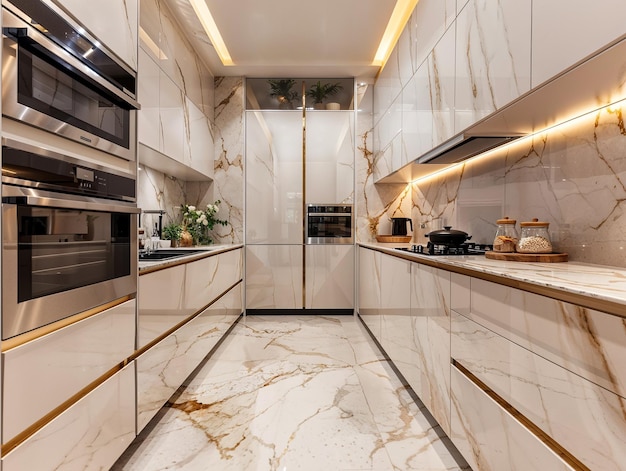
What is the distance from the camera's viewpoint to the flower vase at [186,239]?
3291mm

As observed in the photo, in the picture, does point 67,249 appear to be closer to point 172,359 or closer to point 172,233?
point 172,359

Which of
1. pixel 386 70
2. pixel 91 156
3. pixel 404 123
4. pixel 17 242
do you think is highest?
pixel 386 70

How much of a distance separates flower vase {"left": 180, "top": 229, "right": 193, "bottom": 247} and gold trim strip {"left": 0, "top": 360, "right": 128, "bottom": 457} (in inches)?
79.3

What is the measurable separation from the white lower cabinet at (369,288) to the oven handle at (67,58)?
212cm

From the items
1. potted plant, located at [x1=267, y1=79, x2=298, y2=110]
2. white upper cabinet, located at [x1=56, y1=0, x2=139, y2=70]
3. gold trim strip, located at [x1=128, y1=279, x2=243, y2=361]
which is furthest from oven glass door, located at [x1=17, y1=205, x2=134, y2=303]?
potted plant, located at [x1=267, y1=79, x2=298, y2=110]

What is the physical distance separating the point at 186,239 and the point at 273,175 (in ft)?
4.17

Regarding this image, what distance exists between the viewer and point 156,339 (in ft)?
5.70

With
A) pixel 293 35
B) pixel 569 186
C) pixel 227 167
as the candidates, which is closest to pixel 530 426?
pixel 569 186

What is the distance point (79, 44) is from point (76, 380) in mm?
1083

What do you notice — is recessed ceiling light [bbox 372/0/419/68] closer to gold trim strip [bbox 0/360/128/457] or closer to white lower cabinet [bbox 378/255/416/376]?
white lower cabinet [bbox 378/255/416/376]

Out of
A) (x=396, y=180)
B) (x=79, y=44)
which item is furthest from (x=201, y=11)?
(x=396, y=180)

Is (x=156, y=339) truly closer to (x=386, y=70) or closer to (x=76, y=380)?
(x=76, y=380)

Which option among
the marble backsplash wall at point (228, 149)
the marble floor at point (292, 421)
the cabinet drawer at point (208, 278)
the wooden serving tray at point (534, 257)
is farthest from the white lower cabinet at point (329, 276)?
the wooden serving tray at point (534, 257)

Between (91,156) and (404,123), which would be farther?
(404,123)
